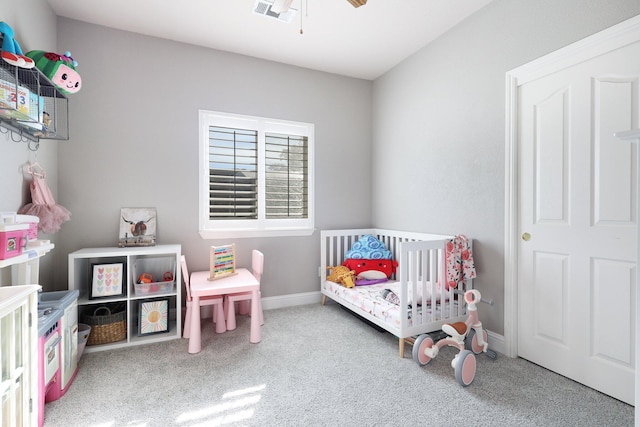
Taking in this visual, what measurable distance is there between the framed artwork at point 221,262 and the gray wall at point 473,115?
5.68 feet

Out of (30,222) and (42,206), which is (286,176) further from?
(30,222)

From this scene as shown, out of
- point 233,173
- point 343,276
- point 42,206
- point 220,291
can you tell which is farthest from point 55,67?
point 343,276

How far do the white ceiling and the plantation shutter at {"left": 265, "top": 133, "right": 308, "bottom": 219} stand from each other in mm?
854

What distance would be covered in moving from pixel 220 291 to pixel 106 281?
0.86 meters

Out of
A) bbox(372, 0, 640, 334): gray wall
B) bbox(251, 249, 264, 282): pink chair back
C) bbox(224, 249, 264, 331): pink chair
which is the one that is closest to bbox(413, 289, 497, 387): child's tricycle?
→ bbox(372, 0, 640, 334): gray wall

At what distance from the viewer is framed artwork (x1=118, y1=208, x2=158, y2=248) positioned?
8.65 feet

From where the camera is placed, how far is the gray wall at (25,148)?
179 cm

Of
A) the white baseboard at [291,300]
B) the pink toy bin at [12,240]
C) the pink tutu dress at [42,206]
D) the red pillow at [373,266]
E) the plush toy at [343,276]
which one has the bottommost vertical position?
the white baseboard at [291,300]

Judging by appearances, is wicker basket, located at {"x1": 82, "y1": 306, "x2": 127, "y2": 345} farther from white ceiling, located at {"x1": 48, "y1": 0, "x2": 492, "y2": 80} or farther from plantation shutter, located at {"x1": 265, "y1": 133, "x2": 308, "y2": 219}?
white ceiling, located at {"x1": 48, "y1": 0, "x2": 492, "y2": 80}

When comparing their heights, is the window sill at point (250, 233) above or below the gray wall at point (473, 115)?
below

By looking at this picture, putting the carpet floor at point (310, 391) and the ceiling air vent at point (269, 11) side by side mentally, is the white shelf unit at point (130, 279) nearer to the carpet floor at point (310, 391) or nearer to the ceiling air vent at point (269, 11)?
the carpet floor at point (310, 391)

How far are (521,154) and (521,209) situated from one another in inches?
15.1

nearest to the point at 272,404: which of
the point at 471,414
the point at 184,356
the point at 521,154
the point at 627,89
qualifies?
the point at 184,356

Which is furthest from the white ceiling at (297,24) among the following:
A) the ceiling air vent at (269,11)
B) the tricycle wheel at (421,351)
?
the tricycle wheel at (421,351)
